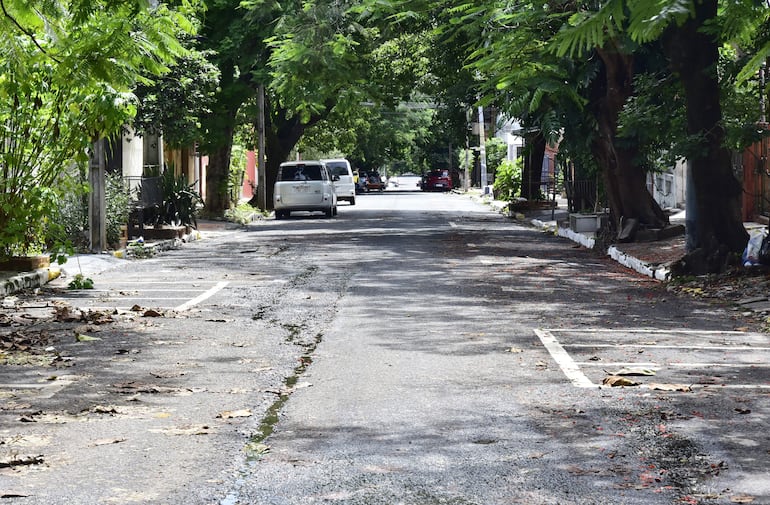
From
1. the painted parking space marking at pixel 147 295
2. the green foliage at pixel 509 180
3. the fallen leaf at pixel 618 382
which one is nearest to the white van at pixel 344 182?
the green foliage at pixel 509 180

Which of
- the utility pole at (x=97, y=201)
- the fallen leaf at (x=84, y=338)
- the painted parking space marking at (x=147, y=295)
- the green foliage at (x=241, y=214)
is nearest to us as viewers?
the fallen leaf at (x=84, y=338)

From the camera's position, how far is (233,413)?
768cm

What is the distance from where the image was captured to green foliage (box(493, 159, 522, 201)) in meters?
49.9

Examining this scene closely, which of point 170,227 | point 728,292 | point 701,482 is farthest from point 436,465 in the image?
point 170,227

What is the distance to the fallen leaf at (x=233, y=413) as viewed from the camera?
7598 millimetres

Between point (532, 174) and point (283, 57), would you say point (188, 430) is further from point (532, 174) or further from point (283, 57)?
point (532, 174)

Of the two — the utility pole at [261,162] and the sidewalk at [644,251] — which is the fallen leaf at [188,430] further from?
the utility pole at [261,162]

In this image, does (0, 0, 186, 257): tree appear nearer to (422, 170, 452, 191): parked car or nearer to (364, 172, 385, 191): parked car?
(364, 172, 385, 191): parked car

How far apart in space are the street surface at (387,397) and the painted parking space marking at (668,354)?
4 centimetres

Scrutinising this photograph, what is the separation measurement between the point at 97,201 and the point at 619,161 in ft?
34.0

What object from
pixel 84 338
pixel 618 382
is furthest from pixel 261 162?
pixel 618 382

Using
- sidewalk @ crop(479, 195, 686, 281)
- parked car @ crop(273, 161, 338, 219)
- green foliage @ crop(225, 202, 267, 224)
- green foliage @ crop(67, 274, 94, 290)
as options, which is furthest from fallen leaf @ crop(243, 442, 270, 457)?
parked car @ crop(273, 161, 338, 219)

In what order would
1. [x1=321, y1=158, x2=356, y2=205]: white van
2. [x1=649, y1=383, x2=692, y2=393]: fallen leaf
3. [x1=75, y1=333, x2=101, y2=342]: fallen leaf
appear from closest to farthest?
[x1=649, y1=383, x2=692, y2=393]: fallen leaf → [x1=75, y1=333, x2=101, y2=342]: fallen leaf → [x1=321, y1=158, x2=356, y2=205]: white van

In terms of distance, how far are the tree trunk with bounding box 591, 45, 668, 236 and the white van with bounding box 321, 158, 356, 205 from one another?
96.3 feet
